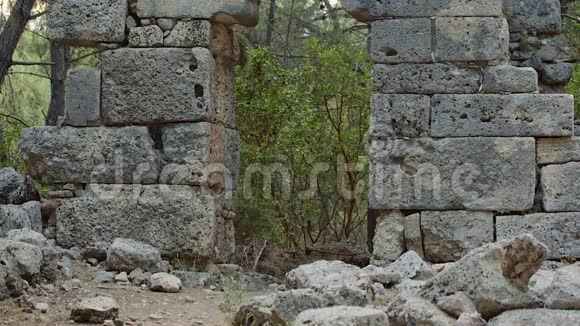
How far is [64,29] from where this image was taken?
8.80 metres

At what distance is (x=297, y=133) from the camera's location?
35.7ft

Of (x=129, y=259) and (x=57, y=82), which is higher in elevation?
(x=57, y=82)

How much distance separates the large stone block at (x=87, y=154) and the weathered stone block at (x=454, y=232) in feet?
8.44

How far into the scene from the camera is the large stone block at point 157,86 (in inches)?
340

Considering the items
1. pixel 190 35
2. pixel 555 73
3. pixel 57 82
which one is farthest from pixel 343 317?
pixel 57 82

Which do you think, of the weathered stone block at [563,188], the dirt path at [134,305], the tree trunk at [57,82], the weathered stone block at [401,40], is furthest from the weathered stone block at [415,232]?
the tree trunk at [57,82]

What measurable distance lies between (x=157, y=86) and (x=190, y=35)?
57 centimetres

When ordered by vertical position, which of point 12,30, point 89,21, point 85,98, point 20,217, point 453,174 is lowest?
point 20,217

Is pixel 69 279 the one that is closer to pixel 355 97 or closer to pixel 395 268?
pixel 395 268

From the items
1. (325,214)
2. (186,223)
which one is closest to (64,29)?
(186,223)

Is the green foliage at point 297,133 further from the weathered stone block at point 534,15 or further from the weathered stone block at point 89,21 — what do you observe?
the weathered stone block at point 534,15

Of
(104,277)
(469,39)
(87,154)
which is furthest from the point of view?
(87,154)

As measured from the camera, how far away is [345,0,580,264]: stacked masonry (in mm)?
8250

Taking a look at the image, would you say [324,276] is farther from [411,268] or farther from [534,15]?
[534,15]
